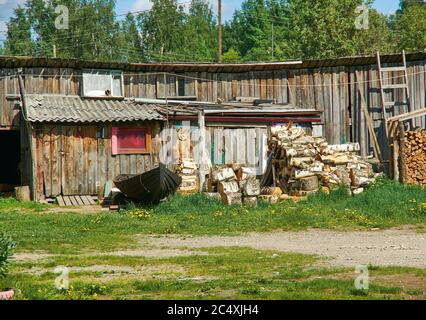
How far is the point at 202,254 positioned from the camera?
17.0 meters

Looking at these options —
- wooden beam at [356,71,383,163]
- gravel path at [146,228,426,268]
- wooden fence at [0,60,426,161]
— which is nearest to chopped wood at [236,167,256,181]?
gravel path at [146,228,426,268]

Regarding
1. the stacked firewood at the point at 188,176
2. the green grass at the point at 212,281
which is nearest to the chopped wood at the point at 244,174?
the stacked firewood at the point at 188,176

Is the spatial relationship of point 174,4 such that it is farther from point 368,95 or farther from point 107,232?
point 107,232

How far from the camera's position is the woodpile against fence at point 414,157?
27.5 m

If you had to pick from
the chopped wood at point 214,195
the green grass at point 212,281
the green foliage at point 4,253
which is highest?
the chopped wood at point 214,195

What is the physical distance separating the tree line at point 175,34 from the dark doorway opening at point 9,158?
19829 millimetres

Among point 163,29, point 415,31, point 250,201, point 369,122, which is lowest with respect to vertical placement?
point 250,201

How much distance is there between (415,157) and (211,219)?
330 inches

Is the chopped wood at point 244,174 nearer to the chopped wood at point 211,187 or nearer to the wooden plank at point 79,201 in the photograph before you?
the chopped wood at point 211,187

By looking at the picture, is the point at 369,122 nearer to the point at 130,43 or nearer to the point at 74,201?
the point at 74,201

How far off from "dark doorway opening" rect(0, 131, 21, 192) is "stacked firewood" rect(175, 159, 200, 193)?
931cm

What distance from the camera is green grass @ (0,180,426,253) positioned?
20.3 meters

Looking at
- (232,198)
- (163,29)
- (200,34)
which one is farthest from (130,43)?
(232,198)

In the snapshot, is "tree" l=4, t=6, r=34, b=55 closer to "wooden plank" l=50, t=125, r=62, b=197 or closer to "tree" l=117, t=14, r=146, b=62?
"tree" l=117, t=14, r=146, b=62
